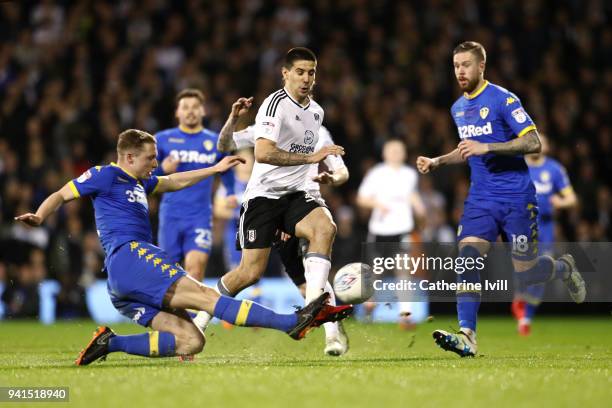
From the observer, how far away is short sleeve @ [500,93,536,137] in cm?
876

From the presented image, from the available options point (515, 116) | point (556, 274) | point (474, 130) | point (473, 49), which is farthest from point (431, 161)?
point (556, 274)

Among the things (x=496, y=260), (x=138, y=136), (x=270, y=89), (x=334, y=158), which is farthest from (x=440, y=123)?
(x=138, y=136)

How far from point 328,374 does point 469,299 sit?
2192 millimetres

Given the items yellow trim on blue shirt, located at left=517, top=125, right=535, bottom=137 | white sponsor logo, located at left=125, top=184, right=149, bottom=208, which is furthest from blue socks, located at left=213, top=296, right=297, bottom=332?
yellow trim on blue shirt, located at left=517, top=125, right=535, bottom=137

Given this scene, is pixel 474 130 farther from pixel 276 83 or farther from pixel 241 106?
pixel 276 83

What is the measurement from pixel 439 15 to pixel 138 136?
1308 cm

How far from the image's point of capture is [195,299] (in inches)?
305

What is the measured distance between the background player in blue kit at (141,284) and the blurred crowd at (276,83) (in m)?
7.53

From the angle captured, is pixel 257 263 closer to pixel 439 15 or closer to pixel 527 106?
pixel 527 106

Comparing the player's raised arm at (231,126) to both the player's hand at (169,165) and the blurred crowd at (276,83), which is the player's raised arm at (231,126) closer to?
the player's hand at (169,165)

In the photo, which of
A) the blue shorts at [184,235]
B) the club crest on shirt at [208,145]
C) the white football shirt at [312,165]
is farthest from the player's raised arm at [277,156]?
the blue shorts at [184,235]

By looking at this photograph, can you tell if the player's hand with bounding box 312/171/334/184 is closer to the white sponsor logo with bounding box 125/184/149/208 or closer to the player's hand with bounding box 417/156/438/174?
the player's hand with bounding box 417/156/438/174

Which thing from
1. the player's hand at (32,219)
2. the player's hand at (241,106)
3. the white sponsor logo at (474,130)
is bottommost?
the player's hand at (32,219)

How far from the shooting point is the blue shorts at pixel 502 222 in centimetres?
902
